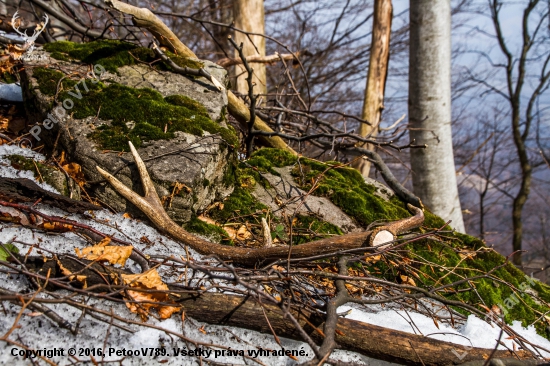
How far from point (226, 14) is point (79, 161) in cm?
1016

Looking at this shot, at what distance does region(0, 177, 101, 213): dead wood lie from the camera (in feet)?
6.69

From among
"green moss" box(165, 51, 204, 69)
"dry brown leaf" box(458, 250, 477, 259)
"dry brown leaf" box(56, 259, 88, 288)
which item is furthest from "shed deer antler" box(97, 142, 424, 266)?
"green moss" box(165, 51, 204, 69)

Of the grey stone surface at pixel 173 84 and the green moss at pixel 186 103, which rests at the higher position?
the grey stone surface at pixel 173 84

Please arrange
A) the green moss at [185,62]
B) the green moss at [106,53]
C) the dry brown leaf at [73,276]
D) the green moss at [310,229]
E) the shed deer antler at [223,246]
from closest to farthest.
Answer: the dry brown leaf at [73,276] < the shed deer antler at [223,246] < the green moss at [310,229] < the green moss at [106,53] < the green moss at [185,62]

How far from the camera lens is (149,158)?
2.56 metres

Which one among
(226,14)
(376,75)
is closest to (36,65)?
(376,75)

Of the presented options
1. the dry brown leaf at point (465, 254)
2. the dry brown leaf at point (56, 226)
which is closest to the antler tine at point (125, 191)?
the dry brown leaf at point (56, 226)

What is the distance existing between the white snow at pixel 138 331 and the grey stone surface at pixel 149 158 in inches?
12.8

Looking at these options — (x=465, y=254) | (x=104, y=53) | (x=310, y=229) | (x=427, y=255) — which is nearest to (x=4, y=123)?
(x=104, y=53)

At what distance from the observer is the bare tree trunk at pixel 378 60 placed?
249 inches

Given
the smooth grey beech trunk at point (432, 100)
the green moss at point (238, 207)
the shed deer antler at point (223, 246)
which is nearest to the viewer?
the shed deer antler at point (223, 246)

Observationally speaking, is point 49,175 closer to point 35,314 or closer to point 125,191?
point 125,191

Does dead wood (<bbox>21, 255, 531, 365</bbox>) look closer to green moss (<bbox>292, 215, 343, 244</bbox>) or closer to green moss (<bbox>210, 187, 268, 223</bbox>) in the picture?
green moss (<bbox>292, 215, 343, 244</bbox>)

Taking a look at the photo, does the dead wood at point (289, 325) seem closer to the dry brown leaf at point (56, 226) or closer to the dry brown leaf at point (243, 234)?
the dry brown leaf at point (56, 226)
